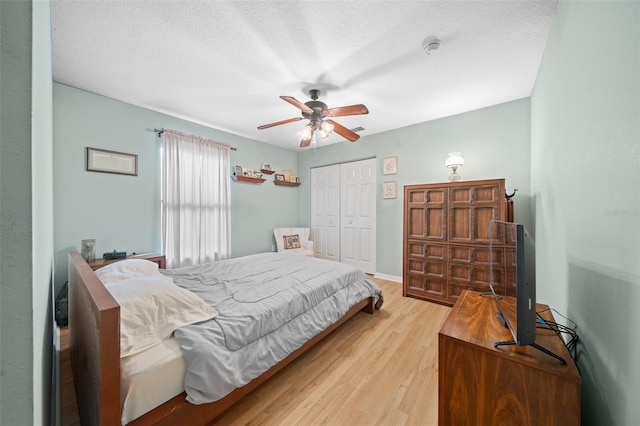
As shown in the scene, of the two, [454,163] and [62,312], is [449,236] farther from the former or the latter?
[62,312]

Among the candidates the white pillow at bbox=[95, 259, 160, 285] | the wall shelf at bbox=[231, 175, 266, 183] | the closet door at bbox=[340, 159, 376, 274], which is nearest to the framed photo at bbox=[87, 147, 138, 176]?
the wall shelf at bbox=[231, 175, 266, 183]

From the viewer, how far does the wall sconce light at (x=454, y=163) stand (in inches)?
121

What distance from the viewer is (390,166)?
3.97 meters

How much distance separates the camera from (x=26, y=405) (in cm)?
43

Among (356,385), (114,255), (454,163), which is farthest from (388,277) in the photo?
(114,255)

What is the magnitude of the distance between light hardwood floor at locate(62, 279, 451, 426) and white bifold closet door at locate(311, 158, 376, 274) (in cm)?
207

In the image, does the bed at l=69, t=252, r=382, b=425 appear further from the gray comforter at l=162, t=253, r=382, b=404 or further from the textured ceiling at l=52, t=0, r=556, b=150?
the textured ceiling at l=52, t=0, r=556, b=150

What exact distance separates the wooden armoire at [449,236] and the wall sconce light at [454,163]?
253mm

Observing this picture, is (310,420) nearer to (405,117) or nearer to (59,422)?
(59,422)

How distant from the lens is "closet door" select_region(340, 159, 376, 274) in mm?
4262

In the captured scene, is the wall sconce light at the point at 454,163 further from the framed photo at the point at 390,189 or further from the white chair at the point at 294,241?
the white chair at the point at 294,241

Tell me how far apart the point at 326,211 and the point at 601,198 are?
4.11m

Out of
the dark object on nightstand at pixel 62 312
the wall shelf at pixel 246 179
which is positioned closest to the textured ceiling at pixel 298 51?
the wall shelf at pixel 246 179

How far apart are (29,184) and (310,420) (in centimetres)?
165
